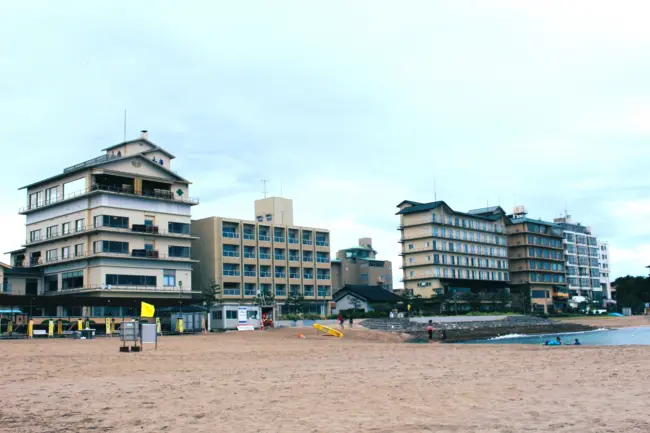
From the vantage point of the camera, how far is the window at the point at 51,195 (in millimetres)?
92062

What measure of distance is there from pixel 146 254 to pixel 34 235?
66.2ft

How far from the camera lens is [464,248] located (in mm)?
137250

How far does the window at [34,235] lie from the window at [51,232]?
228 centimetres

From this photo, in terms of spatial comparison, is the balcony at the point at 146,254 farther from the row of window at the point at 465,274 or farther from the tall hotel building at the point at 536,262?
→ the tall hotel building at the point at 536,262

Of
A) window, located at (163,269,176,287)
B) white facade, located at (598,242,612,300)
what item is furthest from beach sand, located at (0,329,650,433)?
white facade, located at (598,242,612,300)

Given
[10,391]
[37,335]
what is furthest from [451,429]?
[37,335]

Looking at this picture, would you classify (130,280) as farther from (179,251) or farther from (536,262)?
(536,262)

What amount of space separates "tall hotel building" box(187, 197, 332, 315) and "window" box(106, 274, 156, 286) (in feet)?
38.2

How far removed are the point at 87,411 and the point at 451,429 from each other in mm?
9085

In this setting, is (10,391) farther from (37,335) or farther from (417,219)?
(417,219)

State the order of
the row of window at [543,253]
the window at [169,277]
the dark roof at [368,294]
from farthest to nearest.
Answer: the row of window at [543,253] < the dark roof at [368,294] < the window at [169,277]

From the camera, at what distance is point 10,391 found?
797 inches

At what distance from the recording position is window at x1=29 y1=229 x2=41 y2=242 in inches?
3734

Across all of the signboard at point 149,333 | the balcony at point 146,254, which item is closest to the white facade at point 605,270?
the balcony at point 146,254
